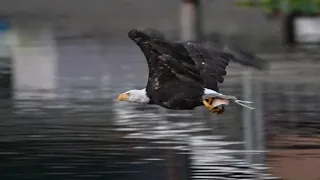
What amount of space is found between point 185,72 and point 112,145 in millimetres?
3314

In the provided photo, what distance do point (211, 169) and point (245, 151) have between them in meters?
1.19

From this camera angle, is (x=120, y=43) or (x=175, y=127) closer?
(x=175, y=127)

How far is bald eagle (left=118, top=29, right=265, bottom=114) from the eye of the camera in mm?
7715

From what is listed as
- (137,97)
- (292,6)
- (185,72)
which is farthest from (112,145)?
(292,6)

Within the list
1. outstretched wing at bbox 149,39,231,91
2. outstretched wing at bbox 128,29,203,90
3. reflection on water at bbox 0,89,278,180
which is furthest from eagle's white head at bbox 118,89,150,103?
reflection on water at bbox 0,89,278,180

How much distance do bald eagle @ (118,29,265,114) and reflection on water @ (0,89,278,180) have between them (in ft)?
4.04

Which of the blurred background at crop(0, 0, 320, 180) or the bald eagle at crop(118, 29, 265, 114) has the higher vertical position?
the bald eagle at crop(118, 29, 265, 114)

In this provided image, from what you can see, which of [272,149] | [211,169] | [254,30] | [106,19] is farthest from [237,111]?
[106,19]

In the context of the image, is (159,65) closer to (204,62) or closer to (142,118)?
(204,62)

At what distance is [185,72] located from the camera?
8.05m

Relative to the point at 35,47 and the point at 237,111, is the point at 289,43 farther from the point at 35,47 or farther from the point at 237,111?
the point at 237,111

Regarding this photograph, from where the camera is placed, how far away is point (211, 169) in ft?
31.9

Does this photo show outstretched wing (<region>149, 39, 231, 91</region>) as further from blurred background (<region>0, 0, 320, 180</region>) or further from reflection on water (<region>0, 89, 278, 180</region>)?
reflection on water (<region>0, 89, 278, 180</region>)

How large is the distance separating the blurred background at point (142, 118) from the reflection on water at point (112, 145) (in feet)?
0.04
